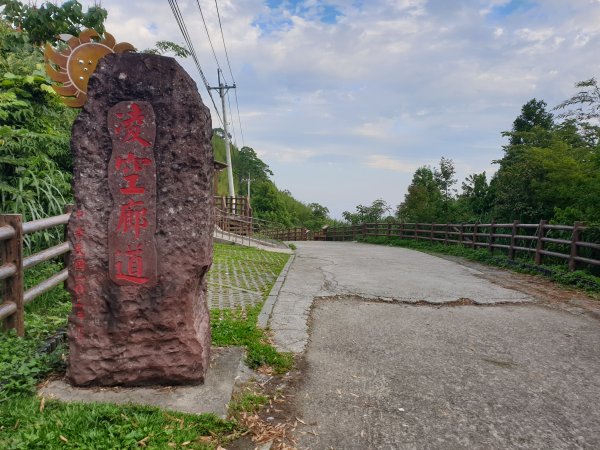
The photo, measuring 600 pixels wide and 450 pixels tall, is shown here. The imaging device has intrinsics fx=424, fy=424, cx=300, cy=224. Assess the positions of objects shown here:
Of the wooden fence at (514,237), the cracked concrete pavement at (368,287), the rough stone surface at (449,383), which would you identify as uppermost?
the wooden fence at (514,237)

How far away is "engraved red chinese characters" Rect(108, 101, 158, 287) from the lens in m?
2.90

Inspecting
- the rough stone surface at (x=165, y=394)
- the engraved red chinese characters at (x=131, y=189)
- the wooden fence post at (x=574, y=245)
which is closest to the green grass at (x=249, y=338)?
the rough stone surface at (x=165, y=394)

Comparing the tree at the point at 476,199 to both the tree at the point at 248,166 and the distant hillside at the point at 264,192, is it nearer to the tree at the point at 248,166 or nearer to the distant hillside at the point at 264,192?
the distant hillside at the point at 264,192

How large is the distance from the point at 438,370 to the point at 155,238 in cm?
254

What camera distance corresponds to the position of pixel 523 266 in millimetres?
9203

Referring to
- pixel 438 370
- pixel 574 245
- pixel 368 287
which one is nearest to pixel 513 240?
pixel 574 245

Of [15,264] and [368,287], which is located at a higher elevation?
[15,264]

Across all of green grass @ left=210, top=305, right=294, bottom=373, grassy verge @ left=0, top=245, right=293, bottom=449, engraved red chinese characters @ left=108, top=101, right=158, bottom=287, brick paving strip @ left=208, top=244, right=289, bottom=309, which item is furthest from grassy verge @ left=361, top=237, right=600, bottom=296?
engraved red chinese characters @ left=108, top=101, right=158, bottom=287

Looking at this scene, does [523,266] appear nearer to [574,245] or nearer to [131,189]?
[574,245]

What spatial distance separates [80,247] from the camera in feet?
9.45

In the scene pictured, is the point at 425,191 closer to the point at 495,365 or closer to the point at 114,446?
the point at 495,365

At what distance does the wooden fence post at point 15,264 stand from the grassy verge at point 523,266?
7.61 metres

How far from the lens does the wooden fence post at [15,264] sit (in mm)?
3518

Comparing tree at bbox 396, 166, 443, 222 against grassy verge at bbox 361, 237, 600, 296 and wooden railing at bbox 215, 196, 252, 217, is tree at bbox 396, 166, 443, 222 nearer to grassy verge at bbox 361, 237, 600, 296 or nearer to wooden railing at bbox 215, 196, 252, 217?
grassy verge at bbox 361, 237, 600, 296
